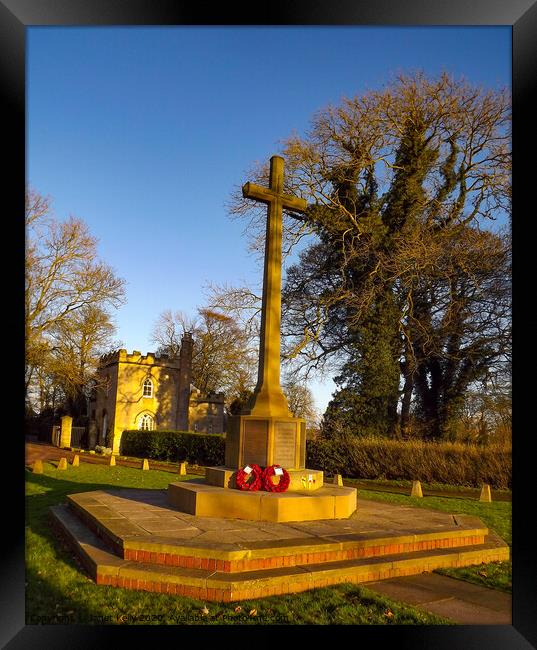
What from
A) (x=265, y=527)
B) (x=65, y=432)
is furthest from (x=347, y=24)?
(x=65, y=432)

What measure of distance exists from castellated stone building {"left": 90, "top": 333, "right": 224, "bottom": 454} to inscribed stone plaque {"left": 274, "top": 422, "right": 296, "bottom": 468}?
32.7 m

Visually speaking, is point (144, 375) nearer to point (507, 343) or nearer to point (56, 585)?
point (507, 343)

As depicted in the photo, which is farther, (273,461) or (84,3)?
(273,461)

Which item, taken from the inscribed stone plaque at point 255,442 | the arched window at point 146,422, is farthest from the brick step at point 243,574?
the arched window at point 146,422

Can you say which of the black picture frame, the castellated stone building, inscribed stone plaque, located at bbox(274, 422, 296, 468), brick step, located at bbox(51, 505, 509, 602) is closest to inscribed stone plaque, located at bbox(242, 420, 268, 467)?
inscribed stone plaque, located at bbox(274, 422, 296, 468)

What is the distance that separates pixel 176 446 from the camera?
3109 cm

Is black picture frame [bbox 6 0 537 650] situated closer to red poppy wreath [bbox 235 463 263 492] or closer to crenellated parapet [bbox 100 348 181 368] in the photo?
red poppy wreath [bbox 235 463 263 492]

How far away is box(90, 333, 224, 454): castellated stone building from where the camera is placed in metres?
40.8

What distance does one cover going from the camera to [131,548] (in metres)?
6.32

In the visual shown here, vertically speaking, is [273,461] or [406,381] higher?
[406,381]

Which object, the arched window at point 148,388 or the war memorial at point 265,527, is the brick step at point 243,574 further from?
the arched window at point 148,388

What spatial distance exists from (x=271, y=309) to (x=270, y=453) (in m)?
2.57
